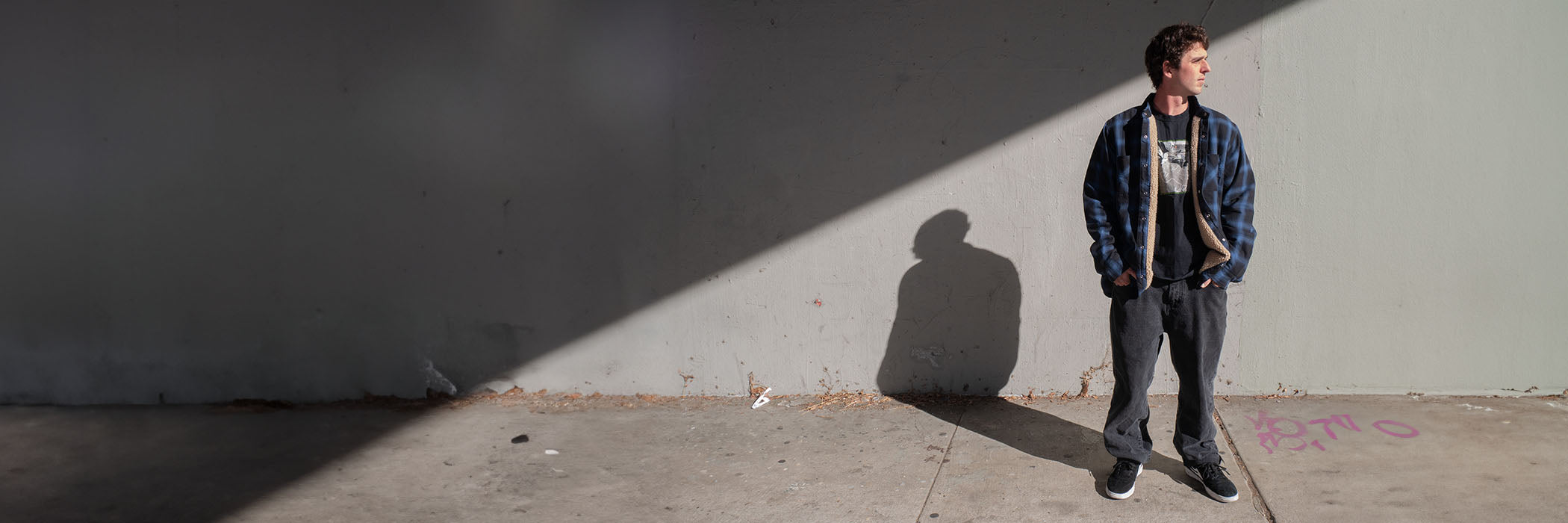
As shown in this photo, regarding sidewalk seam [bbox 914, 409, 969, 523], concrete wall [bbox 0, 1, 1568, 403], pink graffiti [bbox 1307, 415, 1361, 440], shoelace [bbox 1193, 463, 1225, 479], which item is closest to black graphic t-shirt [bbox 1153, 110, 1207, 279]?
shoelace [bbox 1193, 463, 1225, 479]

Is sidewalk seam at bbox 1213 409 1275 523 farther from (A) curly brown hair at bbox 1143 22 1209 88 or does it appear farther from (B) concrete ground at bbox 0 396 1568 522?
(A) curly brown hair at bbox 1143 22 1209 88

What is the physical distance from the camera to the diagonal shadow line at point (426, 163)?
4531 mm

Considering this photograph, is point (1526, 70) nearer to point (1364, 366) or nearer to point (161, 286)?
point (1364, 366)

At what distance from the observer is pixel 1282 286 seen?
4.49m

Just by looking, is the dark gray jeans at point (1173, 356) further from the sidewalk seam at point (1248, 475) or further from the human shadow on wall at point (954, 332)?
the human shadow on wall at point (954, 332)

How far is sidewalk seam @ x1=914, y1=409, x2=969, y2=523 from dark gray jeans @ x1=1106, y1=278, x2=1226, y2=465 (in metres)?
0.70

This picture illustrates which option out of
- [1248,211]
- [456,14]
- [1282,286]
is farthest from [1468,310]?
[456,14]

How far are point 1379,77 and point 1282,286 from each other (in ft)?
3.49

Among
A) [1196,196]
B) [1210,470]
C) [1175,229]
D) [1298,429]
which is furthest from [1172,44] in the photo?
[1298,429]

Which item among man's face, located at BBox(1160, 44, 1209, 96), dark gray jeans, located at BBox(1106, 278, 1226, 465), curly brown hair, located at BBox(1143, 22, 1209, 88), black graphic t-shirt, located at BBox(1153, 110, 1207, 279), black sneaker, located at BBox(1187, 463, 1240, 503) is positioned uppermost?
curly brown hair, located at BBox(1143, 22, 1209, 88)

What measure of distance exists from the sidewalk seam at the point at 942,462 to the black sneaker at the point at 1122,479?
67 centimetres

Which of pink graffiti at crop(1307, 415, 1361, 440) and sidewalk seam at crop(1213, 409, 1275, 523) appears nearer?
sidewalk seam at crop(1213, 409, 1275, 523)

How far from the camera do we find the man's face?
324 cm

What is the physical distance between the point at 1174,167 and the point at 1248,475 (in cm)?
132
